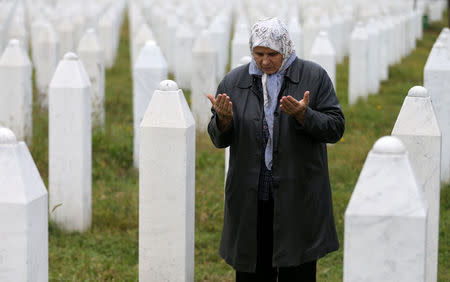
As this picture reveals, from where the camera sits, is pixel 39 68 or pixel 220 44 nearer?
pixel 39 68

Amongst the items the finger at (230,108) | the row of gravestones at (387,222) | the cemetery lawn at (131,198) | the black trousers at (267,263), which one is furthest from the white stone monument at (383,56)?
the row of gravestones at (387,222)

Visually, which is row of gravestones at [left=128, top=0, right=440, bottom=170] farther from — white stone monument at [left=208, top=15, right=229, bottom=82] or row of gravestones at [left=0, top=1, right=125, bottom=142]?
row of gravestones at [left=0, top=1, right=125, bottom=142]

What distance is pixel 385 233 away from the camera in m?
3.47

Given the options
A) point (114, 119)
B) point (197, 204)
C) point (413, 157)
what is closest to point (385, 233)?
point (413, 157)

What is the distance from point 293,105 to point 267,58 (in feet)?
1.12

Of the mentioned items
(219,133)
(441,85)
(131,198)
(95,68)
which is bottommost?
(131,198)

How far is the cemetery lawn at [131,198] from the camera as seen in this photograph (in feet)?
20.3

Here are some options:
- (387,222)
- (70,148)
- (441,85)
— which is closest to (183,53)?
(441,85)

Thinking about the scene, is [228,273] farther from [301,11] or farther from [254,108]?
[301,11]

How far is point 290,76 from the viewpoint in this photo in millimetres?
4441

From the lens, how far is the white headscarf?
4348mm

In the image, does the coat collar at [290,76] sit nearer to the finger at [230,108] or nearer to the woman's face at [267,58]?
the woman's face at [267,58]

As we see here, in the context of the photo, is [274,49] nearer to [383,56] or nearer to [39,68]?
[39,68]

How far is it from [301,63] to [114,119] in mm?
6512
